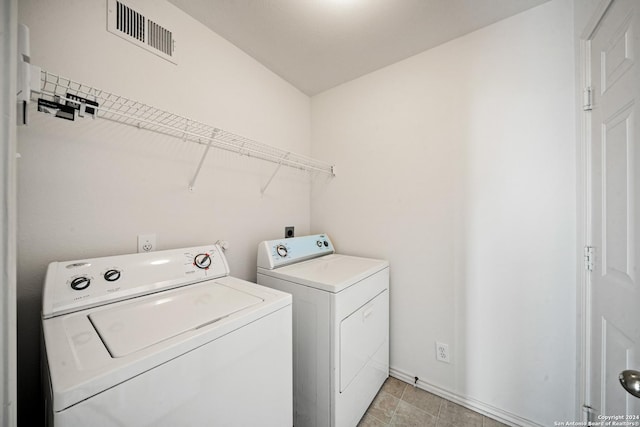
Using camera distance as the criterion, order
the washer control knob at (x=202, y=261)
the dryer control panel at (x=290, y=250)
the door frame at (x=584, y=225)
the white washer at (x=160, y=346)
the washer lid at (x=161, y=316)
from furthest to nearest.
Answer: the dryer control panel at (x=290, y=250)
the washer control knob at (x=202, y=261)
the door frame at (x=584, y=225)
the washer lid at (x=161, y=316)
the white washer at (x=160, y=346)

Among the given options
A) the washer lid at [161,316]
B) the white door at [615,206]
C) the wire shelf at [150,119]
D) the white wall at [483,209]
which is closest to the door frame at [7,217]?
the washer lid at [161,316]

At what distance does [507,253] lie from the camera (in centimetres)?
150

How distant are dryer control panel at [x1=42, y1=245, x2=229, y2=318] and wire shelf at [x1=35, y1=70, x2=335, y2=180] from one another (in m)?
0.58

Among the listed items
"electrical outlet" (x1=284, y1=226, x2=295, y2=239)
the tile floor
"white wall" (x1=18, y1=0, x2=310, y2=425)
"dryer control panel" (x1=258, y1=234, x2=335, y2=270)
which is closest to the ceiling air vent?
"white wall" (x1=18, y1=0, x2=310, y2=425)

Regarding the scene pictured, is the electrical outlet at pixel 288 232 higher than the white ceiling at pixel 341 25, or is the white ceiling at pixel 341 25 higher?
the white ceiling at pixel 341 25

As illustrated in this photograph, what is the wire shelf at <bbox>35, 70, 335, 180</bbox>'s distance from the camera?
0.97 metres

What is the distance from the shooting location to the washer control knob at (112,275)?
1.02 metres

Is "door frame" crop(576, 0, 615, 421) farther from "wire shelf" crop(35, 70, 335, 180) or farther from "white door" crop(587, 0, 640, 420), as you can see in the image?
"wire shelf" crop(35, 70, 335, 180)

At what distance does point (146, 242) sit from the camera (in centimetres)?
130

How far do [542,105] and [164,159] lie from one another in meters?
2.26

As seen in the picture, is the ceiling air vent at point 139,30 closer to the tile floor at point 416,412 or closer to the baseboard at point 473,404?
the tile floor at point 416,412

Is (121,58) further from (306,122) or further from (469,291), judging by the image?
(469,291)

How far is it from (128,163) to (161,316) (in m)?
0.86

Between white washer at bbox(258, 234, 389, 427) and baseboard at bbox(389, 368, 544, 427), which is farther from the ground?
white washer at bbox(258, 234, 389, 427)
